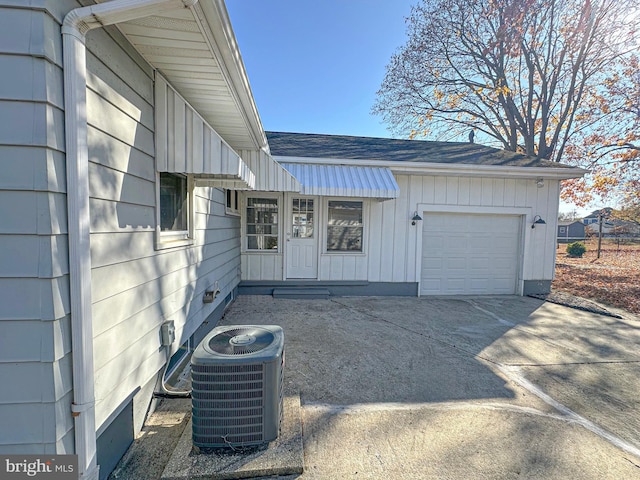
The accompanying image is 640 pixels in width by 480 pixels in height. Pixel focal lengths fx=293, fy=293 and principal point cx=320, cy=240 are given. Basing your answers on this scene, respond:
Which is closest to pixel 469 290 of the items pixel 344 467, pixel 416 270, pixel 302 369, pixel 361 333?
pixel 416 270

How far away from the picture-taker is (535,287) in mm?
7547

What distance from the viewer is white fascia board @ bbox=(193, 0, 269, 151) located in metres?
1.90

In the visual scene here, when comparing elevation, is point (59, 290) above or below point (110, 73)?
below

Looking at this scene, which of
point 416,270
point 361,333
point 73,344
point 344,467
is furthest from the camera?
point 416,270

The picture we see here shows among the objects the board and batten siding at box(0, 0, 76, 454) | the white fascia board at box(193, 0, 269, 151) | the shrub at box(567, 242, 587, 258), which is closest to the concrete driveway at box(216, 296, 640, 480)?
the board and batten siding at box(0, 0, 76, 454)

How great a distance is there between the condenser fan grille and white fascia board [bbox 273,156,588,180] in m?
4.74

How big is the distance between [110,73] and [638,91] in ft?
53.9

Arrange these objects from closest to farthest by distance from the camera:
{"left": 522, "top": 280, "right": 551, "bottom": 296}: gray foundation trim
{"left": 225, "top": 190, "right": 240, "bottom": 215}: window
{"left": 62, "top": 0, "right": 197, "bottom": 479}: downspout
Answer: {"left": 62, "top": 0, "right": 197, "bottom": 479}: downspout, {"left": 225, "top": 190, "right": 240, "bottom": 215}: window, {"left": 522, "top": 280, "right": 551, "bottom": 296}: gray foundation trim

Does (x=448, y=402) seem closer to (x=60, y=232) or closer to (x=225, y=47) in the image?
(x=60, y=232)

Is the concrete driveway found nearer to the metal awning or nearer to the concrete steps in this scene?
the concrete steps

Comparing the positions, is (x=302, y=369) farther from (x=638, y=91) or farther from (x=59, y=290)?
(x=638, y=91)

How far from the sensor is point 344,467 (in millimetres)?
2051

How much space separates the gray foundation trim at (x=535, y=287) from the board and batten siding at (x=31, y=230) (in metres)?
8.95
